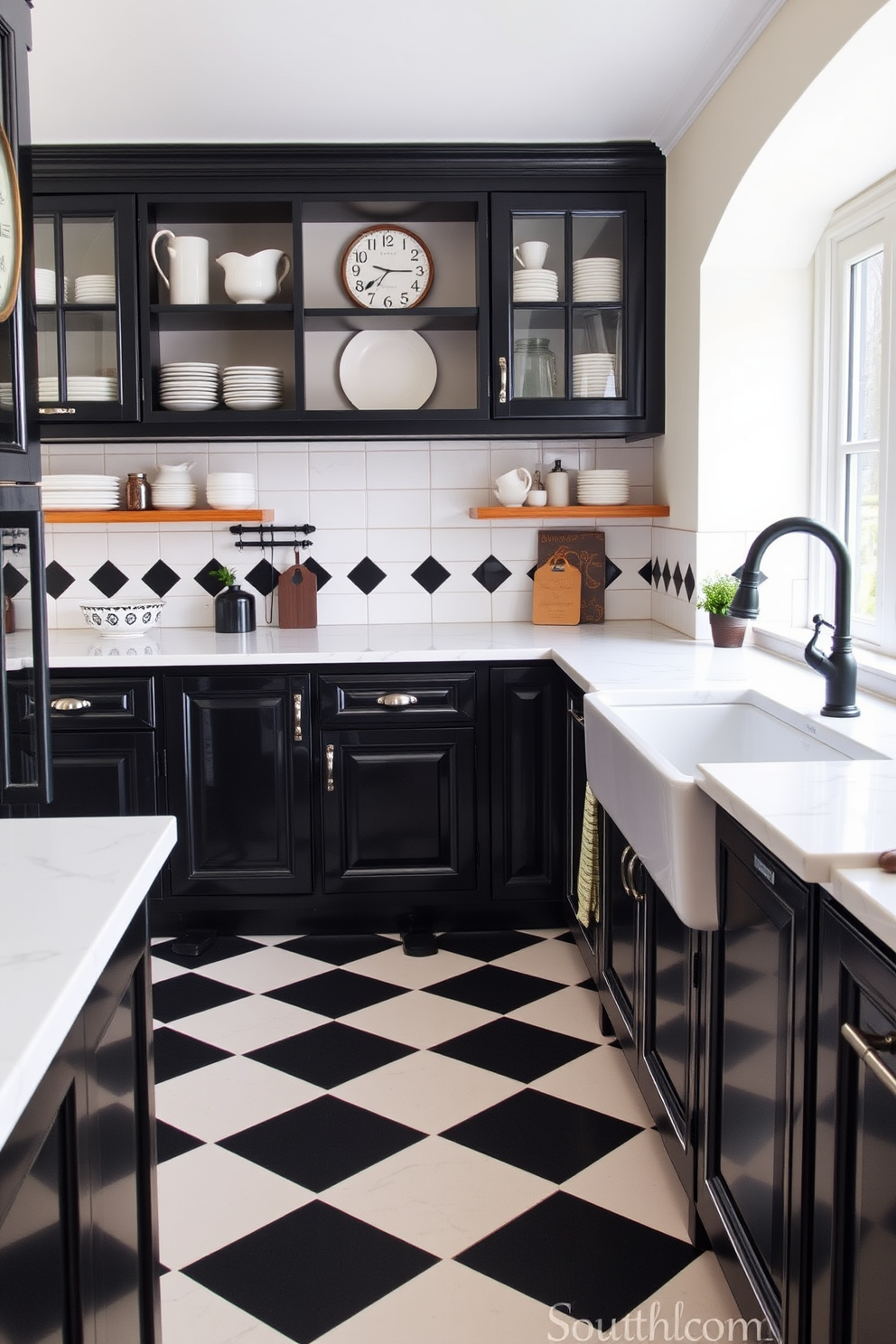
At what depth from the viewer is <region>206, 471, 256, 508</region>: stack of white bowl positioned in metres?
3.93

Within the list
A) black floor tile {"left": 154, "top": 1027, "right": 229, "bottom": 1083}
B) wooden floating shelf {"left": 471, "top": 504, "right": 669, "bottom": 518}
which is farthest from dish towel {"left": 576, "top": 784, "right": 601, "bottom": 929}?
wooden floating shelf {"left": 471, "top": 504, "right": 669, "bottom": 518}

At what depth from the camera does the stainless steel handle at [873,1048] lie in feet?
3.71

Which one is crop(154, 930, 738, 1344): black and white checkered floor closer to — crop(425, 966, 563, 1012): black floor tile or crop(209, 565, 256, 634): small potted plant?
crop(425, 966, 563, 1012): black floor tile

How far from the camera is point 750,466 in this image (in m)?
3.50

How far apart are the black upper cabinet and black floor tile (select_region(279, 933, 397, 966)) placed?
1.55 meters

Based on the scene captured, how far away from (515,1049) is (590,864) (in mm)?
461

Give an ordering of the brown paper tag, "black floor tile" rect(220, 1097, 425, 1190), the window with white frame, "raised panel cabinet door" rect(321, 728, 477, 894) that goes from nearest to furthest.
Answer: "black floor tile" rect(220, 1097, 425, 1190) → the window with white frame → "raised panel cabinet door" rect(321, 728, 477, 894) → the brown paper tag

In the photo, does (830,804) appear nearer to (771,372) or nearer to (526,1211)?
(526,1211)

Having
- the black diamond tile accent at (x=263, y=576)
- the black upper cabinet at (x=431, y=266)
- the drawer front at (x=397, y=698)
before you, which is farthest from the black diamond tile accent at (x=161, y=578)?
the drawer front at (x=397, y=698)

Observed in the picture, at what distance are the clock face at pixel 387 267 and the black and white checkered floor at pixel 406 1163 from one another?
213 cm

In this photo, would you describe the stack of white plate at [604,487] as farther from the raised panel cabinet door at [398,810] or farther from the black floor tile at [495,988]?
the black floor tile at [495,988]

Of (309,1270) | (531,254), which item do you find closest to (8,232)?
(309,1270)

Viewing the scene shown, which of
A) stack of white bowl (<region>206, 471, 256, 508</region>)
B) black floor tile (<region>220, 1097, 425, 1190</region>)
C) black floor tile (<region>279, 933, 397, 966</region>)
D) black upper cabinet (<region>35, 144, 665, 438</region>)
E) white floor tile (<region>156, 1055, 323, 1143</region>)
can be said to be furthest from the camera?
stack of white bowl (<region>206, 471, 256, 508</region>)

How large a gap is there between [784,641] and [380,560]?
153 centimetres
